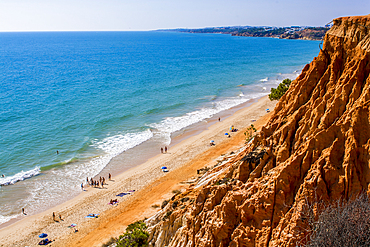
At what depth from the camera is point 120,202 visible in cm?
2942

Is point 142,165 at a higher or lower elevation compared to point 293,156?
lower

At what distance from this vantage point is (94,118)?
182ft

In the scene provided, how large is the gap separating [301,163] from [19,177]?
1393 inches

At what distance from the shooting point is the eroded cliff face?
36.6 ft

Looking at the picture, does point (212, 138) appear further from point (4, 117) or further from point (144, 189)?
point (4, 117)

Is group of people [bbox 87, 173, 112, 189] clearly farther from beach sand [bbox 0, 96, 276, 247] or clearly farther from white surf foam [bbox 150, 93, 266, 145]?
white surf foam [bbox 150, 93, 266, 145]

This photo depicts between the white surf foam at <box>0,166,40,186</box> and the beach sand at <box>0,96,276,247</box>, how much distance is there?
27.5 ft

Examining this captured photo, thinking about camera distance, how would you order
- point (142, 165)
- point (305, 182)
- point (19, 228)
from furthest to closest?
point (142, 165) < point (19, 228) < point (305, 182)

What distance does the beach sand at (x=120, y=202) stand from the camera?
24969 mm

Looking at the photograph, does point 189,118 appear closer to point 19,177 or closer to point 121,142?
point 121,142

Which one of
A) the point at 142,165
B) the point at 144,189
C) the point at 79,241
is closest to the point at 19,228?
the point at 79,241

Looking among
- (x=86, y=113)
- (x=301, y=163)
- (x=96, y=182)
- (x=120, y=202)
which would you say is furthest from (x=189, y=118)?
(x=301, y=163)

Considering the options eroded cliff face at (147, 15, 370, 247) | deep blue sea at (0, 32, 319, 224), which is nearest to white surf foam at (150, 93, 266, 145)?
deep blue sea at (0, 32, 319, 224)

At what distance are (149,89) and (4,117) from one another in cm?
3518
